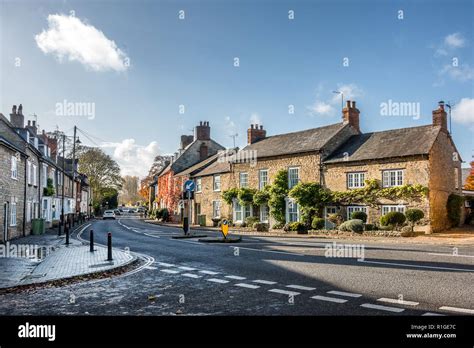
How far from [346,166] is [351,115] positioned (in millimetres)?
6901

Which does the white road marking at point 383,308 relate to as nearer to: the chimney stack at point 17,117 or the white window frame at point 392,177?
the white window frame at point 392,177

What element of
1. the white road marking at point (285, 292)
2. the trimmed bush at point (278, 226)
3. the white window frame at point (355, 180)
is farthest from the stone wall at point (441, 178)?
the white road marking at point (285, 292)

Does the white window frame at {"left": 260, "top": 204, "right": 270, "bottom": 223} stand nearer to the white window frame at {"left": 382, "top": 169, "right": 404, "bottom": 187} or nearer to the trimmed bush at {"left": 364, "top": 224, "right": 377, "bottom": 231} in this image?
the trimmed bush at {"left": 364, "top": 224, "right": 377, "bottom": 231}

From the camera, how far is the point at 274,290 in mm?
8945

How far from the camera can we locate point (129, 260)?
13727 mm

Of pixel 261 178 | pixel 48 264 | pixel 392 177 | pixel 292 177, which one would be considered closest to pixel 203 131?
pixel 261 178

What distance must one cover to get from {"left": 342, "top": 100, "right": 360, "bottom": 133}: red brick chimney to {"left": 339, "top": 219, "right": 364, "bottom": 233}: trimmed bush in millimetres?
11153

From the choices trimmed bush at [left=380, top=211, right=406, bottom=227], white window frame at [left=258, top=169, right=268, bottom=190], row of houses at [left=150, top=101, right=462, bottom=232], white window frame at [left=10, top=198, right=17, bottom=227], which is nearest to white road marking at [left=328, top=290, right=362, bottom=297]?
trimmed bush at [left=380, top=211, right=406, bottom=227]

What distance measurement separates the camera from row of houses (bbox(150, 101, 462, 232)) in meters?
27.7

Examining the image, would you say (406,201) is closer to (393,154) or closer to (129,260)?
(393,154)

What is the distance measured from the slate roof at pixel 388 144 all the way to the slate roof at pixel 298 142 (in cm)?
152
